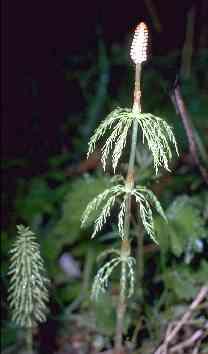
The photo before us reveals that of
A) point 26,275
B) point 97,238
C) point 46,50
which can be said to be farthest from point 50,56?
point 26,275

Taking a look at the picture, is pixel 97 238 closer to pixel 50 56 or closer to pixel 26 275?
pixel 26 275

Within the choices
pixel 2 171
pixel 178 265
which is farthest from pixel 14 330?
pixel 2 171

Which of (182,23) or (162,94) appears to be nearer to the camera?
(162,94)

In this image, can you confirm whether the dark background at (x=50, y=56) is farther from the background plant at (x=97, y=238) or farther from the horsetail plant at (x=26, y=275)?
the horsetail plant at (x=26, y=275)

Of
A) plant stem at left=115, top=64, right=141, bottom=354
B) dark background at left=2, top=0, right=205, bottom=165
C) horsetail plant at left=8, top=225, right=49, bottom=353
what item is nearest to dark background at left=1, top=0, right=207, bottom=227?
dark background at left=2, top=0, right=205, bottom=165

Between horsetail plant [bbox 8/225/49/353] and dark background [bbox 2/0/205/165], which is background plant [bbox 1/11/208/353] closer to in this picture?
dark background [bbox 2/0/205/165]

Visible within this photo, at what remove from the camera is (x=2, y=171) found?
335cm

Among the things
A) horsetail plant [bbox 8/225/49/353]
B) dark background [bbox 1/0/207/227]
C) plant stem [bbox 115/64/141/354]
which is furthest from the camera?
dark background [bbox 1/0/207/227]

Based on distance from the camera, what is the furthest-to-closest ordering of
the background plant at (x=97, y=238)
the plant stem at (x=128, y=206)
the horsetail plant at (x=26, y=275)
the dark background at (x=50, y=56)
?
the dark background at (x=50, y=56)
the background plant at (x=97, y=238)
the horsetail plant at (x=26, y=275)
the plant stem at (x=128, y=206)

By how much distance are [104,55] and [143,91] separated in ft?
1.29

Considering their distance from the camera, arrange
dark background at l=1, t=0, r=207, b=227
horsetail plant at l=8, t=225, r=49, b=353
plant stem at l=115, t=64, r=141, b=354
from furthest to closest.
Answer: dark background at l=1, t=0, r=207, b=227
horsetail plant at l=8, t=225, r=49, b=353
plant stem at l=115, t=64, r=141, b=354

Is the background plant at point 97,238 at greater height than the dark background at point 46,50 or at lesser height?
lesser

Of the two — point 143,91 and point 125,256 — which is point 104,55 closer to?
point 143,91

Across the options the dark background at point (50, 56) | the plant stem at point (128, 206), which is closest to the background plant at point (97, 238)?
the dark background at point (50, 56)
